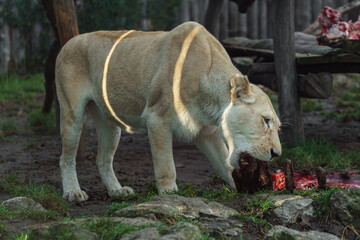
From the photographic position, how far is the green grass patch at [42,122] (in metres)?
8.95

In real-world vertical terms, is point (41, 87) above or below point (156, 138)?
below

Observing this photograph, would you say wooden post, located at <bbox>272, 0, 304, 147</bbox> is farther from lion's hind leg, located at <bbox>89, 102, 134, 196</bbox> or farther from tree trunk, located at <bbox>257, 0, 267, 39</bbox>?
tree trunk, located at <bbox>257, 0, 267, 39</bbox>

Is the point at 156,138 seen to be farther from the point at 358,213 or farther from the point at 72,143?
the point at 358,213

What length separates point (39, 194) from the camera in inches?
182

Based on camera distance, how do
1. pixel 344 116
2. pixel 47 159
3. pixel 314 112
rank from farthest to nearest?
pixel 314 112 < pixel 344 116 < pixel 47 159

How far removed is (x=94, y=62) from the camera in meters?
5.55

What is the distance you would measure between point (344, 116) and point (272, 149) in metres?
5.73

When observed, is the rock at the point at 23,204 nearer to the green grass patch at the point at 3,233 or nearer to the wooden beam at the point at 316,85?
the green grass patch at the point at 3,233

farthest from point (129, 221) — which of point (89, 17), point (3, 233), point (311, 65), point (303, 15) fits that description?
point (303, 15)

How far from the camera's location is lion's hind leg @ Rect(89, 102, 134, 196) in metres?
5.70

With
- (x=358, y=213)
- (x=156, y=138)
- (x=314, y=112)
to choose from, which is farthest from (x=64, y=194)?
(x=314, y=112)

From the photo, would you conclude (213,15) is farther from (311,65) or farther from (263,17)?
(263,17)

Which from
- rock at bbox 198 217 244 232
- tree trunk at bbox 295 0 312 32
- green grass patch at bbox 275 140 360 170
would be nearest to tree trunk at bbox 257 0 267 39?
tree trunk at bbox 295 0 312 32

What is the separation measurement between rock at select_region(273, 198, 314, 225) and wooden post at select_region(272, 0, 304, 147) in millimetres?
3133
